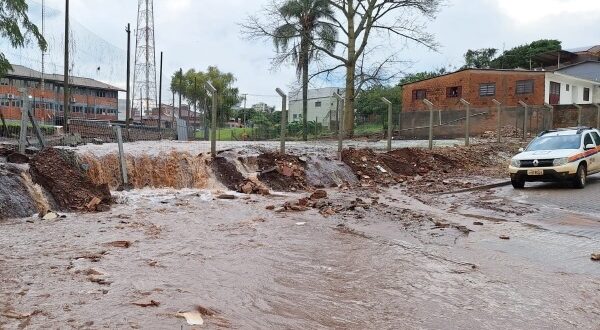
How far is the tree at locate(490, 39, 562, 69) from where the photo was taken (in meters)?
62.6

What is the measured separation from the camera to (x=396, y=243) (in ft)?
24.3

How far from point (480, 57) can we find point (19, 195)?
2678 inches

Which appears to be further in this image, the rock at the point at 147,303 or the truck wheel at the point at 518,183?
the truck wheel at the point at 518,183

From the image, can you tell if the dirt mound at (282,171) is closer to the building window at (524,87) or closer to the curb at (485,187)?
the curb at (485,187)

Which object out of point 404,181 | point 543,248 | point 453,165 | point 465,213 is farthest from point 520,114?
point 543,248

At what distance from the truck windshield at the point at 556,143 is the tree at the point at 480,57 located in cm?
5663

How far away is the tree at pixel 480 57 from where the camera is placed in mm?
68062

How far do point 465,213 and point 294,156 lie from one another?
233 inches

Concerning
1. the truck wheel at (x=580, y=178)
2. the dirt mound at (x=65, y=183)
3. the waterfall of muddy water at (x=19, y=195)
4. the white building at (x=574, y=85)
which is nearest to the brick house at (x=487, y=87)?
the white building at (x=574, y=85)

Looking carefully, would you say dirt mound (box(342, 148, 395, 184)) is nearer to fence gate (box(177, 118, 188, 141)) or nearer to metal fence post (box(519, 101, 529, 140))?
metal fence post (box(519, 101, 529, 140))

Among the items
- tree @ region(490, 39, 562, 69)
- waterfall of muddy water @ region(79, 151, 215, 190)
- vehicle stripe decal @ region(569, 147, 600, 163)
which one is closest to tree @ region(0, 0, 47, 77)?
waterfall of muddy water @ region(79, 151, 215, 190)

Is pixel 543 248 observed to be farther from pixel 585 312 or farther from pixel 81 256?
pixel 81 256

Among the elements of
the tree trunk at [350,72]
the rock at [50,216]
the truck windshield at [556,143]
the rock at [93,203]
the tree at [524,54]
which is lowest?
the rock at [50,216]

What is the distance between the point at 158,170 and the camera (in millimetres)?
13023
